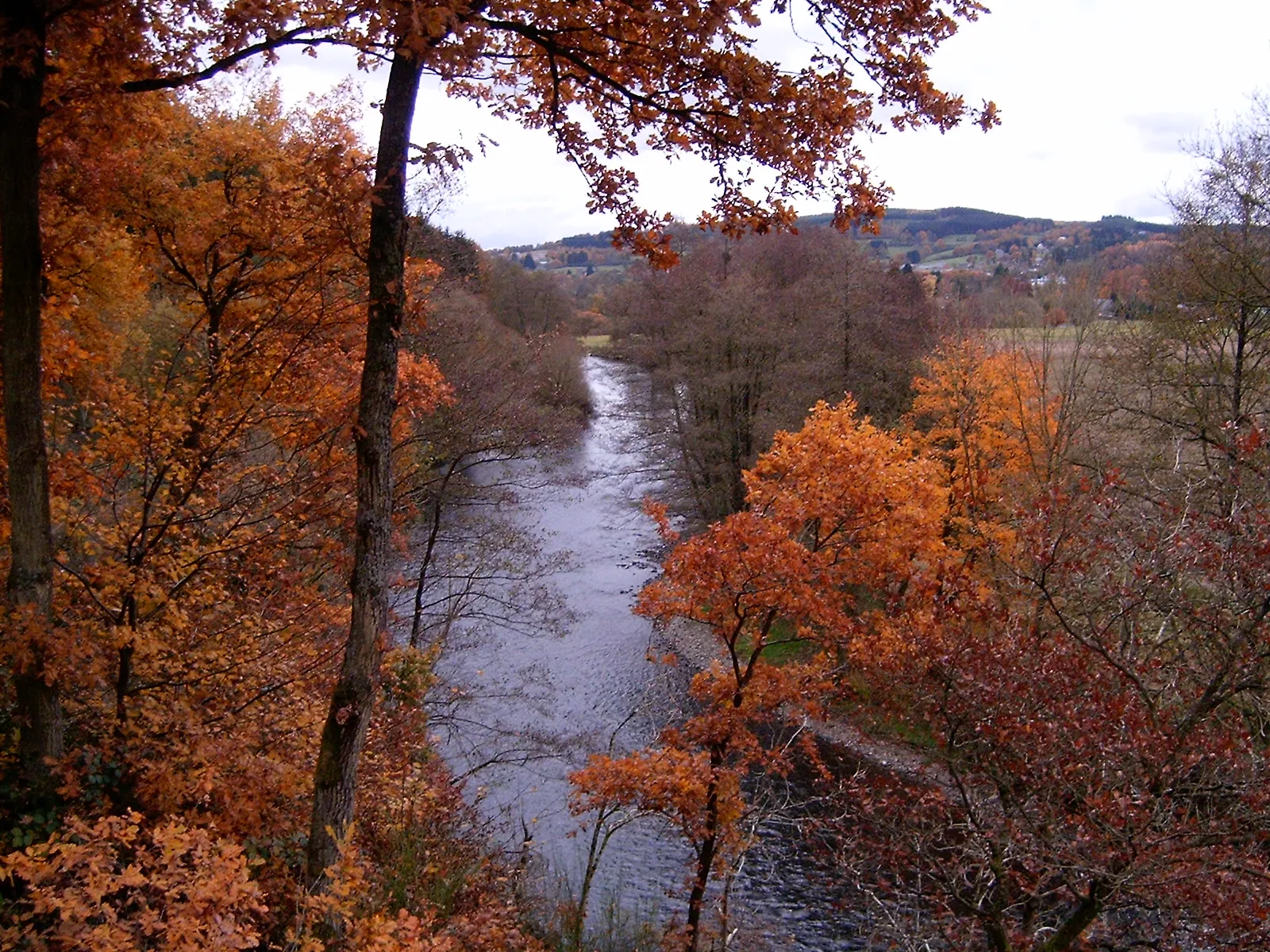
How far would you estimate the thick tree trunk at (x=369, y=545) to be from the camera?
496 centimetres

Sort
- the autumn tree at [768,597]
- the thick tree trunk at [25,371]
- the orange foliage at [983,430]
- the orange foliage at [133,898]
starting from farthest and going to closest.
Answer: the orange foliage at [983,430], the autumn tree at [768,597], the thick tree trunk at [25,371], the orange foliage at [133,898]

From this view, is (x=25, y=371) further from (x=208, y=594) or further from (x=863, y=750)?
(x=863, y=750)

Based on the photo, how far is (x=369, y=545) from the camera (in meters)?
5.11

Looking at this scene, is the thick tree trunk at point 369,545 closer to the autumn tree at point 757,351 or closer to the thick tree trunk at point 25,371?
the thick tree trunk at point 25,371

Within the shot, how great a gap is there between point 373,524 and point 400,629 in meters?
12.0

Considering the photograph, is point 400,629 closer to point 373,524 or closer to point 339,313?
point 339,313

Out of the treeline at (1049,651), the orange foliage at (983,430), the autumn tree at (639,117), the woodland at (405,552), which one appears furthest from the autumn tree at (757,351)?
the autumn tree at (639,117)

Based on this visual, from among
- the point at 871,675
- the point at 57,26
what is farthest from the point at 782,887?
the point at 57,26

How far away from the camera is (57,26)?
4.56 m

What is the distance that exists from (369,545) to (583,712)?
44.6ft

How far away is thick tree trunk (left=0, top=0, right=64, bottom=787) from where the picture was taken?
4855mm

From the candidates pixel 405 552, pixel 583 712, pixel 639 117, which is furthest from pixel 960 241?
pixel 639 117

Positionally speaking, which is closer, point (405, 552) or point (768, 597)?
point (768, 597)

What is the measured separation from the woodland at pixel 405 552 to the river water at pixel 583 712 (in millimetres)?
847
